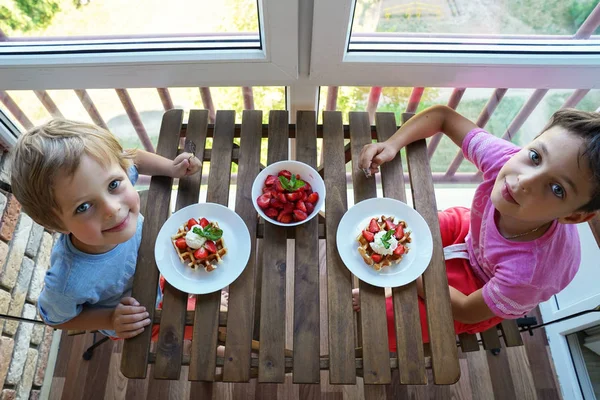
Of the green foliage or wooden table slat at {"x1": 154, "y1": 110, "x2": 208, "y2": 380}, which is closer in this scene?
wooden table slat at {"x1": 154, "y1": 110, "x2": 208, "y2": 380}

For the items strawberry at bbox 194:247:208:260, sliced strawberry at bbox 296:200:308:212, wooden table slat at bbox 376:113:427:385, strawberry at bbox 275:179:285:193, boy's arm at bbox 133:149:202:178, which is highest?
boy's arm at bbox 133:149:202:178

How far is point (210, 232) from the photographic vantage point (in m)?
1.21

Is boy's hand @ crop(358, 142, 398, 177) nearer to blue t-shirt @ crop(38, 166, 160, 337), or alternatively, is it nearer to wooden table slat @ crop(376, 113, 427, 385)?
wooden table slat @ crop(376, 113, 427, 385)

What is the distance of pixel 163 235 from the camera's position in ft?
4.13

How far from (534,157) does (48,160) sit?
1.28 m

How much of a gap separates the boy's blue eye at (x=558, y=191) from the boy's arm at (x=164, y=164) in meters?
1.08

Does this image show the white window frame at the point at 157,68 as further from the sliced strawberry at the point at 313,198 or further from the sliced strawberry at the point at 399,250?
the sliced strawberry at the point at 399,250

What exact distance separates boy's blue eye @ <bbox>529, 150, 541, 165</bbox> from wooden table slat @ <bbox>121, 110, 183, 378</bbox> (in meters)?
1.12

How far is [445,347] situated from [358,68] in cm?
104

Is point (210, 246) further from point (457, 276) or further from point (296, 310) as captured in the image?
point (457, 276)

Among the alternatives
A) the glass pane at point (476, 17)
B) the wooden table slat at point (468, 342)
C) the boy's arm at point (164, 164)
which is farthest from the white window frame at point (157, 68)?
the wooden table slat at point (468, 342)

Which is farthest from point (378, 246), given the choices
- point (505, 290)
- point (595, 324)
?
point (595, 324)

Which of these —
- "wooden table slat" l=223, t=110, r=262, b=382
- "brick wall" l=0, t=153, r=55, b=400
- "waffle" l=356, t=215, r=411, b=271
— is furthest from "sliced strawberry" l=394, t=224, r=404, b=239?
"brick wall" l=0, t=153, r=55, b=400

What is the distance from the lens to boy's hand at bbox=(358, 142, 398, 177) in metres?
1.37
